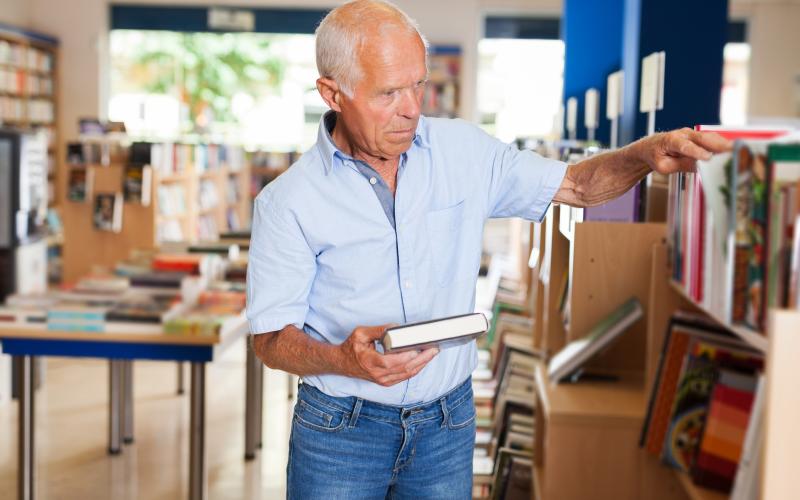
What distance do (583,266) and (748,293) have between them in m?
1.31

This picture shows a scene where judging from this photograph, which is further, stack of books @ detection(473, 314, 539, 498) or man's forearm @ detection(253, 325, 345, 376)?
stack of books @ detection(473, 314, 539, 498)

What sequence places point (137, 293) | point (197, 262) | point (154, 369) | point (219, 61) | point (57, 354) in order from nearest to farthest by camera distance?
point (57, 354) < point (137, 293) < point (197, 262) < point (154, 369) < point (219, 61)

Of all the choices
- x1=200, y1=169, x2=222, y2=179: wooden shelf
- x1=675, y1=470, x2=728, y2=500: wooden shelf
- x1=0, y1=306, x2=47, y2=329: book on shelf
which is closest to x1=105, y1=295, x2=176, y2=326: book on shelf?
x1=0, y1=306, x2=47, y2=329: book on shelf

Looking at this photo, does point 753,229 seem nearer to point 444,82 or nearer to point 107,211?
point 107,211

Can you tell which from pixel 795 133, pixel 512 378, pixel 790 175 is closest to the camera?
pixel 790 175

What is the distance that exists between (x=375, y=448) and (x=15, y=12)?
1215cm

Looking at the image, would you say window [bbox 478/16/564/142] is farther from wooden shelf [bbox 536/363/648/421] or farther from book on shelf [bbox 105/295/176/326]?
wooden shelf [bbox 536/363/648/421]

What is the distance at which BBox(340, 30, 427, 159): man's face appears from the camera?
5.90 ft

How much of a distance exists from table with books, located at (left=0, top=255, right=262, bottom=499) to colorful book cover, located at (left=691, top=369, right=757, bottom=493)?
1903mm

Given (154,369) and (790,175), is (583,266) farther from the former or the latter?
(154,369)

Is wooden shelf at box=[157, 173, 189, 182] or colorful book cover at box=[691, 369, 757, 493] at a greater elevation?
wooden shelf at box=[157, 173, 189, 182]

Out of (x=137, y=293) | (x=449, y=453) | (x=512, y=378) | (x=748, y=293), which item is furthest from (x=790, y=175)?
(x=137, y=293)

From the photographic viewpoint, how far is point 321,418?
6.41ft

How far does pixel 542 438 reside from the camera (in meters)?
3.10
